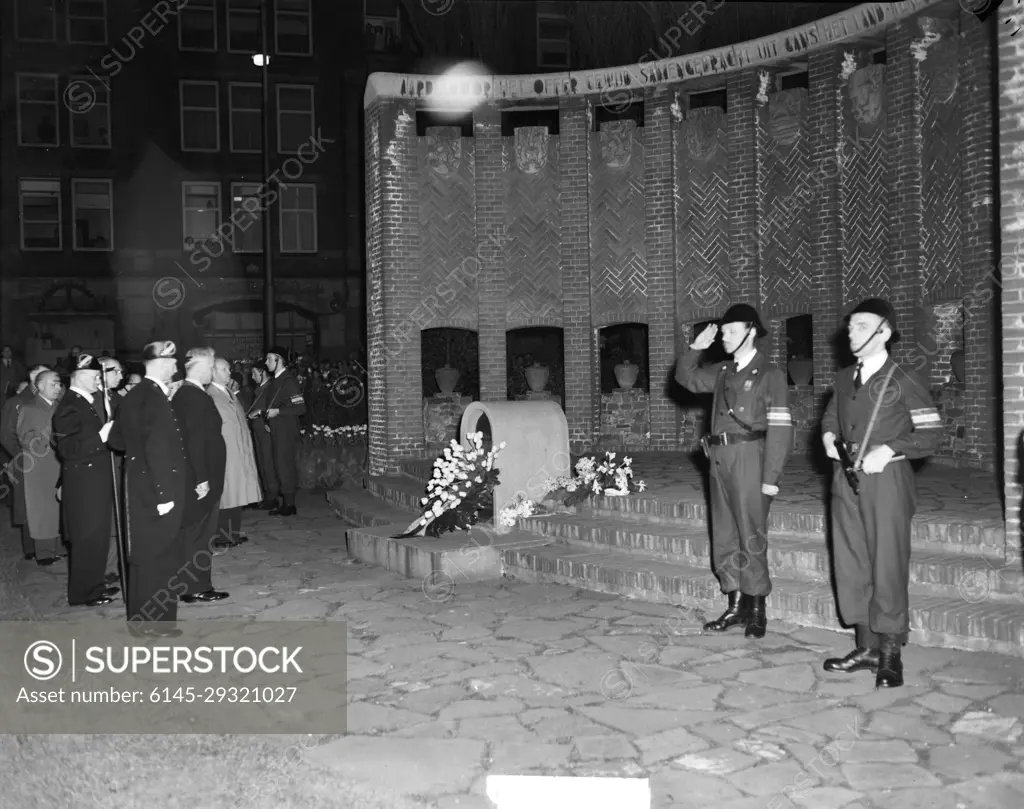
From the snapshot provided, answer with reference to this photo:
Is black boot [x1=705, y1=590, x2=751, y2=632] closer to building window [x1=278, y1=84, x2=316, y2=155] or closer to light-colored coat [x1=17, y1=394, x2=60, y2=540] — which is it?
light-colored coat [x1=17, y1=394, x2=60, y2=540]

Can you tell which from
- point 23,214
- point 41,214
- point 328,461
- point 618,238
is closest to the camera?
point 618,238

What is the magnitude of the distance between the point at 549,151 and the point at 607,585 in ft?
28.5

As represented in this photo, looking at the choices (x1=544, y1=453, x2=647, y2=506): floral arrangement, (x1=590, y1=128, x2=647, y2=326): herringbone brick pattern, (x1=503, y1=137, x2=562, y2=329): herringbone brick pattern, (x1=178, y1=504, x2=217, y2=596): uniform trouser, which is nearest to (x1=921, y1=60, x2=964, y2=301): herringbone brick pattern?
(x1=590, y1=128, x2=647, y2=326): herringbone brick pattern

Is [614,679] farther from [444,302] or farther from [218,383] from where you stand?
[444,302]

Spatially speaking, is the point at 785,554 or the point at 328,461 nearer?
the point at 785,554

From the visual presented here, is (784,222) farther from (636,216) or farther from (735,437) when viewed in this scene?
(735,437)

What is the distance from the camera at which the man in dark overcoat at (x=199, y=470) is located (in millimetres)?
→ 7043

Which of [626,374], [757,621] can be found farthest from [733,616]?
[626,374]

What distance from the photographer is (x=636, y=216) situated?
14438mm

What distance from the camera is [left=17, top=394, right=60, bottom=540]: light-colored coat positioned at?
9508 mm

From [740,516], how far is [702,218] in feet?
28.5

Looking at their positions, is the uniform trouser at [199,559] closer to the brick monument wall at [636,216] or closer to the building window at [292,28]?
the brick monument wall at [636,216]

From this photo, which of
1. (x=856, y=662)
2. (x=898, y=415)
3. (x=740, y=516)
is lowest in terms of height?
(x=856, y=662)

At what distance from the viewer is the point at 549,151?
14.7 metres
